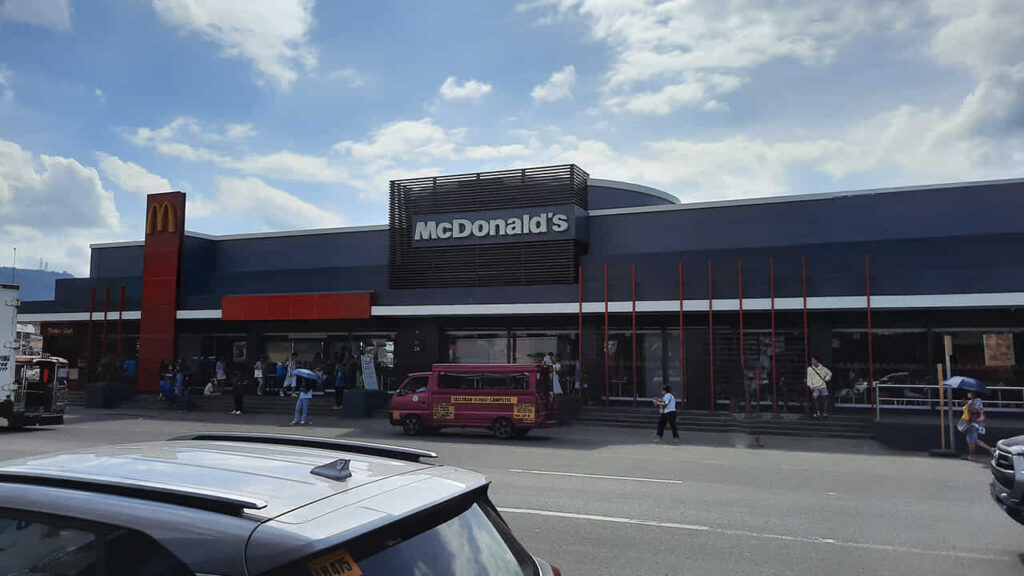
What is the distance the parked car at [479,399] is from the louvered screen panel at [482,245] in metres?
7.91

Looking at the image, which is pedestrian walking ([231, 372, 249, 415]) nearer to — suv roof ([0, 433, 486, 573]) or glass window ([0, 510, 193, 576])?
suv roof ([0, 433, 486, 573])

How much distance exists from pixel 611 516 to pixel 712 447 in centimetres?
1000

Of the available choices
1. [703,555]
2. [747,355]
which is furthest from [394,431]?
[703,555]

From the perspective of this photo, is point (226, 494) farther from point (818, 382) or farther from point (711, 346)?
point (711, 346)

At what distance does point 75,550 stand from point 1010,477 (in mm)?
8342

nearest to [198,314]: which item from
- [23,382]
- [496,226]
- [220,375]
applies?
[220,375]

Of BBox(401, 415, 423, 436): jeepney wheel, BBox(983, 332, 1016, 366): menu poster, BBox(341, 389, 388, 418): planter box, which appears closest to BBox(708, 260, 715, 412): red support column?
BBox(983, 332, 1016, 366): menu poster

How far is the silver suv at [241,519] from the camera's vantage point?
2.11 meters

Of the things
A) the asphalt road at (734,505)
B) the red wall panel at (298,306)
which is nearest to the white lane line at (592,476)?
the asphalt road at (734,505)

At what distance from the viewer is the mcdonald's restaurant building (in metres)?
23.8

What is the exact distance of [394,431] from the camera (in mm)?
21375

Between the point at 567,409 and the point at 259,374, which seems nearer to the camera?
the point at 567,409

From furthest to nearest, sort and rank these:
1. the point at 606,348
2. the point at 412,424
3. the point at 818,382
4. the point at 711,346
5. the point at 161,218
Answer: the point at 161,218 < the point at 606,348 < the point at 711,346 < the point at 818,382 < the point at 412,424

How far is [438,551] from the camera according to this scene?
2469 mm
